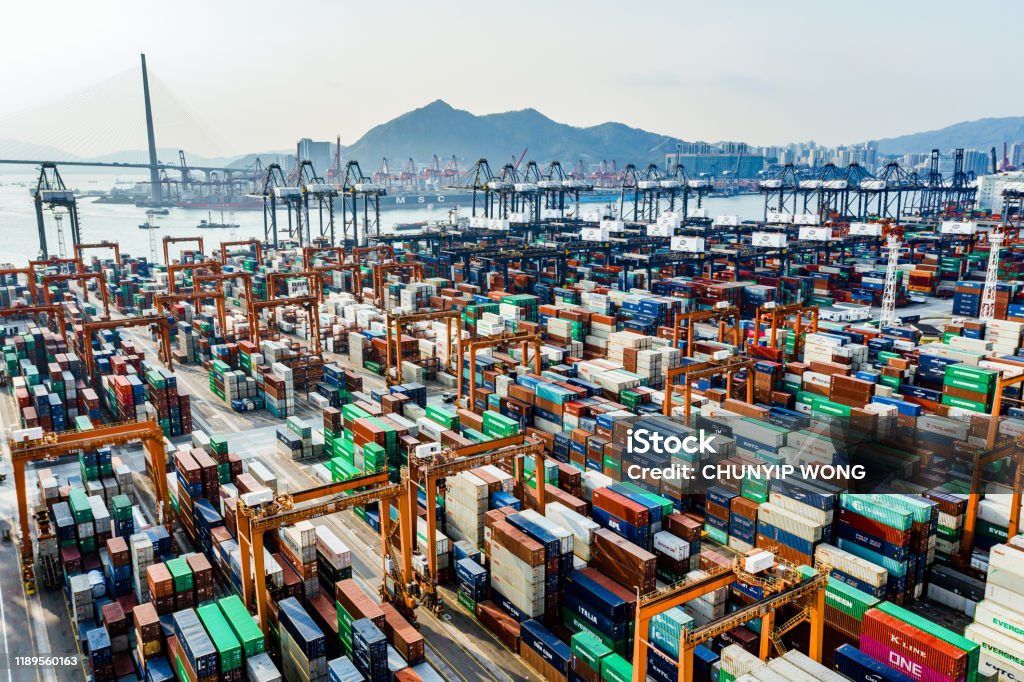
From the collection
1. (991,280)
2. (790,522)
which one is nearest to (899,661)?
(790,522)

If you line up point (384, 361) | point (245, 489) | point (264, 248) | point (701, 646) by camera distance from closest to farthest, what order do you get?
point (701, 646) < point (245, 489) < point (384, 361) < point (264, 248)

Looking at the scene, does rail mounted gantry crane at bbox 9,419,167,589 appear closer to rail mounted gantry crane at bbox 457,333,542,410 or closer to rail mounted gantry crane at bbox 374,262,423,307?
rail mounted gantry crane at bbox 457,333,542,410

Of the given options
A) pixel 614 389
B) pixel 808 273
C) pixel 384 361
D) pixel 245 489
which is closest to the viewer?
pixel 245 489

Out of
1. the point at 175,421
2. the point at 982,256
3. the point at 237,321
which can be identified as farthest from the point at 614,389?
the point at 982,256

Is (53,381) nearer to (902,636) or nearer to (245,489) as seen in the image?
(245,489)

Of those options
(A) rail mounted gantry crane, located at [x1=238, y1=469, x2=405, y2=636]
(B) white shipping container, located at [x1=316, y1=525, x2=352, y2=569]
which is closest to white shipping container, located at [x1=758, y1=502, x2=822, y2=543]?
(A) rail mounted gantry crane, located at [x1=238, y1=469, x2=405, y2=636]

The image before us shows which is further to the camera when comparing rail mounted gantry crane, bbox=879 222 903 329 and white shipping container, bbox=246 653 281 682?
rail mounted gantry crane, bbox=879 222 903 329

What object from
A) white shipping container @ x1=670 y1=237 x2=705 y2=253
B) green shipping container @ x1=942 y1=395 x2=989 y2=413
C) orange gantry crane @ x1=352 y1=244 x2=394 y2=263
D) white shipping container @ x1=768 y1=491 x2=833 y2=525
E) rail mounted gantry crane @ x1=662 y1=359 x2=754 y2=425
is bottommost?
white shipping container @ x1=768 y1=491 x2=833 y2=525

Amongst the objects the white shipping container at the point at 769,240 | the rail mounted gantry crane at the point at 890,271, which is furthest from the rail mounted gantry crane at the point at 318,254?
the rail mounted gantry crane at the point at 890,271
